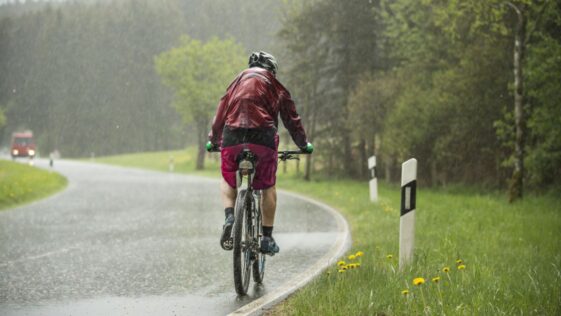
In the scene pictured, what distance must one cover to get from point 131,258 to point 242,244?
2.74m

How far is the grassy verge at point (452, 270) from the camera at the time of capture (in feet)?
14.4

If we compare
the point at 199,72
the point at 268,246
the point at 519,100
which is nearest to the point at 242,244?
the point at 268,246

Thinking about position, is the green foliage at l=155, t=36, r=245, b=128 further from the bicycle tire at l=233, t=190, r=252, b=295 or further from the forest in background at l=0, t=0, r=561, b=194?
the bicycle tire at l=233, t=190, r=252, b=295

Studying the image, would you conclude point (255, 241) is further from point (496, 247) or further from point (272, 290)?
point (496, 247)

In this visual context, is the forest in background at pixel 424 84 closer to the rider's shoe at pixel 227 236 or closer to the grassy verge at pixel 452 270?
the grassy verge at pixel 452 270

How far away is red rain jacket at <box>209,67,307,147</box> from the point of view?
17.1 feet

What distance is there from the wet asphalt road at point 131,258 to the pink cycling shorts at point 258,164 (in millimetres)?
1008

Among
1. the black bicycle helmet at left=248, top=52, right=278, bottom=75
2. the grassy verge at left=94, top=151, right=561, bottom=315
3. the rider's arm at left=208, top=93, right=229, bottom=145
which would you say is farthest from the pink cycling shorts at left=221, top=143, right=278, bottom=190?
the grassy verge at left=94, top=151, right=561, bottom=315

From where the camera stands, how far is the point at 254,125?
17.0 ft

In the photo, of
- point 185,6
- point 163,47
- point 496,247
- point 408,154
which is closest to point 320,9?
point 408,154

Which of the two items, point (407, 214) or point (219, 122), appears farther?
point (407, 214)

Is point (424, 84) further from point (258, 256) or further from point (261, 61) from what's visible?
point (258, 256)

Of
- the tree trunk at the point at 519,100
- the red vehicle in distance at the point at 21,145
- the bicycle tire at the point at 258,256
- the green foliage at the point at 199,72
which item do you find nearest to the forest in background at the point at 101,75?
the red vehicle in distance at the point at 21,145

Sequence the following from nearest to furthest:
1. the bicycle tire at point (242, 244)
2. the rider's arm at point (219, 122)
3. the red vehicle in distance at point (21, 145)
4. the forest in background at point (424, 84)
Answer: the bicycle tire at point (242, 244) → the rider's arm at point (219, 122) → the forest in background at point (424, 84) → the red vehicle in distance at point (21, 145)
